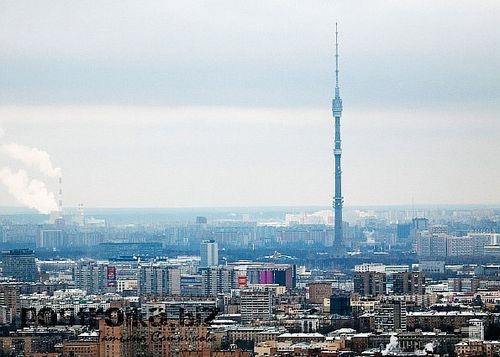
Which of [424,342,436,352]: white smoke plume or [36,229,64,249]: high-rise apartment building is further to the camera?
[36,229,64,249]: high-rise apartment building

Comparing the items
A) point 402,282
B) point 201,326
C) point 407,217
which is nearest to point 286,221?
point 407,217

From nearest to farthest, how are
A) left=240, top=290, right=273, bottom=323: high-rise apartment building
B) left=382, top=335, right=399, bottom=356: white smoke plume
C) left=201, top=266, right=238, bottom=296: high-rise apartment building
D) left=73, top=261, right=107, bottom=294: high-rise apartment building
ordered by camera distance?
left=382, top=335, right=399, bottom=356: white smoke plume < left=240, top=290, right=273, bottom=323: high-rise apartment building < left=201, top=266, right=238, bottom=296: high-rise apartment building < left=73, top=261, right=107, bottom=294: high-rise apartment building

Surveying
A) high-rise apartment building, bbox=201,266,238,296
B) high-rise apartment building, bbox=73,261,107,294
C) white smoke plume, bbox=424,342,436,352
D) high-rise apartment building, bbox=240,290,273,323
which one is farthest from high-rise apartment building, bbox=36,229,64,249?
white smoke plume, bbox=424,342,436,352

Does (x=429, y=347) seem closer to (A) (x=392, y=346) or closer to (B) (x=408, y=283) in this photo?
(A) (x=392, y=346)

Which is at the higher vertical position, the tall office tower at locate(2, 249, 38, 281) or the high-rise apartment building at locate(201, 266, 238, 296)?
the tall office tower at locate(2, 249, 38, 281)

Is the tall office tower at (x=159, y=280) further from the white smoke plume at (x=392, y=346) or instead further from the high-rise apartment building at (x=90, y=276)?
the white smoke plume at (x=392, y=346)

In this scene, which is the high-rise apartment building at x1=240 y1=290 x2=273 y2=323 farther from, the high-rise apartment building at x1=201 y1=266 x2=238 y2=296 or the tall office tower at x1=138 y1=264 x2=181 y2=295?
the high-rise apartment building at x1=201 y1=266 x2=238 y2=296

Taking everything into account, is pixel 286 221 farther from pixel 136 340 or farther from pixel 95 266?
pixel 136 340

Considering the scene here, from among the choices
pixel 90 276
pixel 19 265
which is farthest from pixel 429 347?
pixel 90 276
